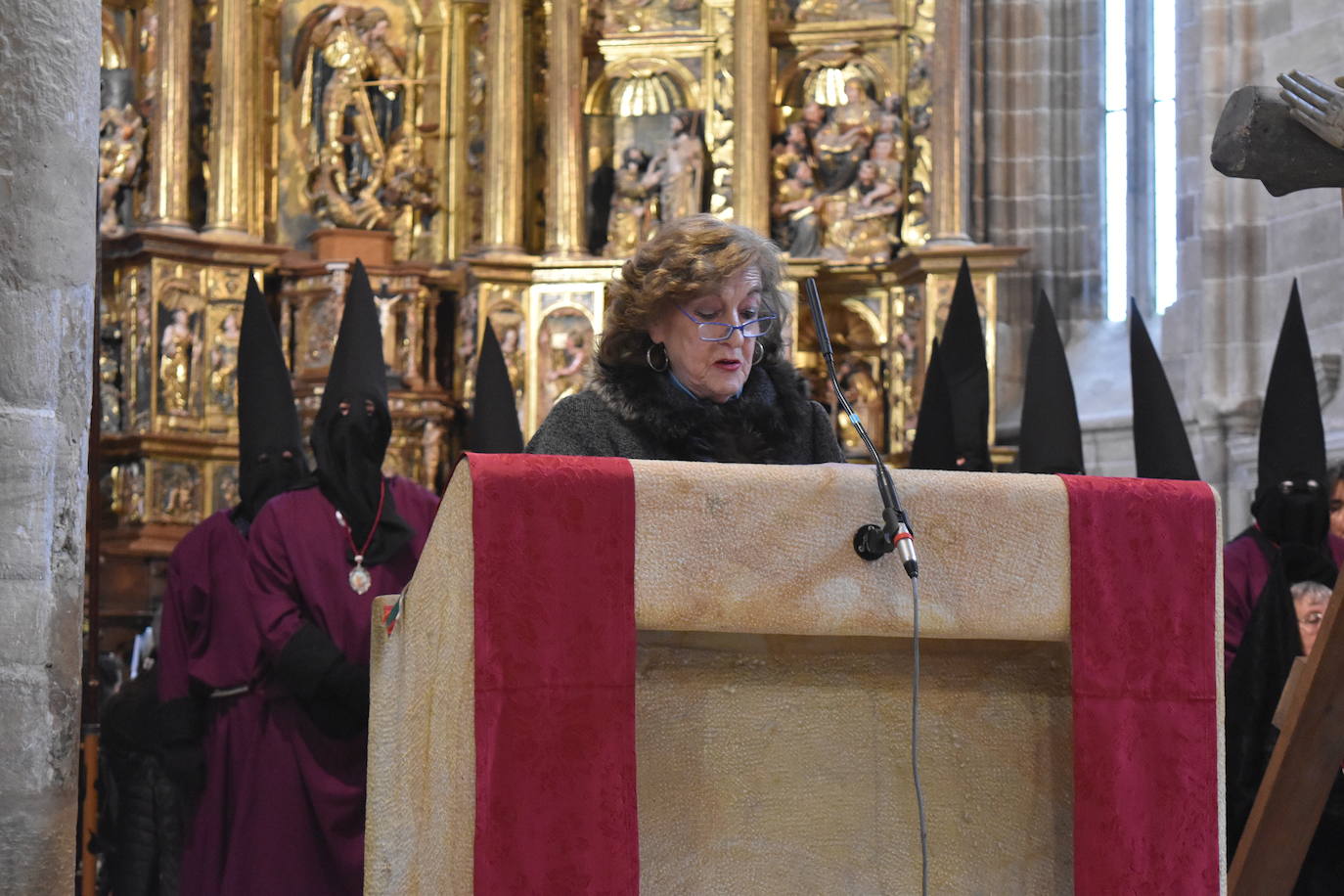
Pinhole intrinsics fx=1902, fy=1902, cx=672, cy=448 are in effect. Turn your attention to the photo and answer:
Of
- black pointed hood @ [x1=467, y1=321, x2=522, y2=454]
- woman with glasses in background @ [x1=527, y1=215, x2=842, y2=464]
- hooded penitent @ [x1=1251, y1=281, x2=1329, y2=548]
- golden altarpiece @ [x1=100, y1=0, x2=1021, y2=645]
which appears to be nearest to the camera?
woman with glasses in background @ [x1=527, y1=215, x2=842, y2=464]

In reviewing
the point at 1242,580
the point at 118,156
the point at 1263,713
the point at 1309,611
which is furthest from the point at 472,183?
the point at 1263,713

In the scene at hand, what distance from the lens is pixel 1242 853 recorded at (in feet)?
10.7

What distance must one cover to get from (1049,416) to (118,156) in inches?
232

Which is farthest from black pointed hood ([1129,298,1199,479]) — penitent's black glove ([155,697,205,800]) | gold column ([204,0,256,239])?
gold column ([204,0,256,239])

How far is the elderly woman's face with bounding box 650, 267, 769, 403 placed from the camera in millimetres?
2867

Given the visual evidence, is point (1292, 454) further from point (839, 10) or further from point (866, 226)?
point (839, 10)

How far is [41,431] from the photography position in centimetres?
293

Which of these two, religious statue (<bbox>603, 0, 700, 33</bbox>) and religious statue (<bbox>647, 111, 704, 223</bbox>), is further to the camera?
religious statue (<bbox>603, 0, 700, 33</bbox>)

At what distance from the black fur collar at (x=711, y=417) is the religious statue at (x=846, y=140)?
7.82 meters

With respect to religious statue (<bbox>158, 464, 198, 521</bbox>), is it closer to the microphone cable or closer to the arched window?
the arched window

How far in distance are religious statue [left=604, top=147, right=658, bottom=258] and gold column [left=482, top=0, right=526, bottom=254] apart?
0.53 m

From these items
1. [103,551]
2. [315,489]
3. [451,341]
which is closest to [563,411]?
[315,489]

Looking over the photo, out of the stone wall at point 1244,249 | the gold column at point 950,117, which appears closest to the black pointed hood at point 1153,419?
the stone wall at point 1244,249

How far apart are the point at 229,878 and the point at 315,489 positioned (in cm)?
106
